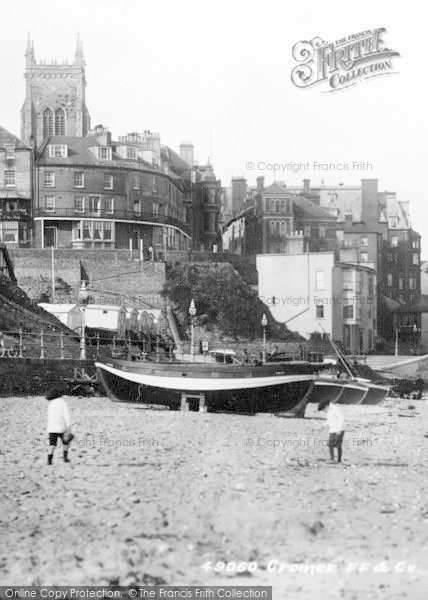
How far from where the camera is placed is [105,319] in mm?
42344

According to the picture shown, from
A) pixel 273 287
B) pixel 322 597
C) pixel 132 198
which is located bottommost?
pixel 322 597

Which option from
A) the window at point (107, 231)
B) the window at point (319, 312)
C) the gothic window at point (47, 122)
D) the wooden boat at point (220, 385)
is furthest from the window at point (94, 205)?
the wooden boat at point (220, 385)

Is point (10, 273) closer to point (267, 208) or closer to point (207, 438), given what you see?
point (267, 208)

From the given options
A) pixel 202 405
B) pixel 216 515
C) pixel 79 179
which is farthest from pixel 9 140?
pixel 216 515

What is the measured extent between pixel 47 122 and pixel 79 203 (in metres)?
18.9

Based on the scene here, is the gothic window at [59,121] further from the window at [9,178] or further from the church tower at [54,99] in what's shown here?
the window at [9,178]

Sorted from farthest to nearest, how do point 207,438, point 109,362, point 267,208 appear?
point 267,208
point 109,362
point 207,438

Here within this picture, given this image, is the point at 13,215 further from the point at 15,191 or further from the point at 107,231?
the point at 107,231

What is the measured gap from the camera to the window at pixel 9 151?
192 feet

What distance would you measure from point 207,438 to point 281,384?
6113 millimetres

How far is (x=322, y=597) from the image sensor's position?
849 cm

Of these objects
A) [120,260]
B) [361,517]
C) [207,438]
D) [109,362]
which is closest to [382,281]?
[120,260]

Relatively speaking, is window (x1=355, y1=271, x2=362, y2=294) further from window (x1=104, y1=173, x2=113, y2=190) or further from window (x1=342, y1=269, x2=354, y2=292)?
window (x1=104, y1=173, x2=113, y2=190)

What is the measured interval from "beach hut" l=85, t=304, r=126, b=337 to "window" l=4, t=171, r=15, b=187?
62.1 ft
